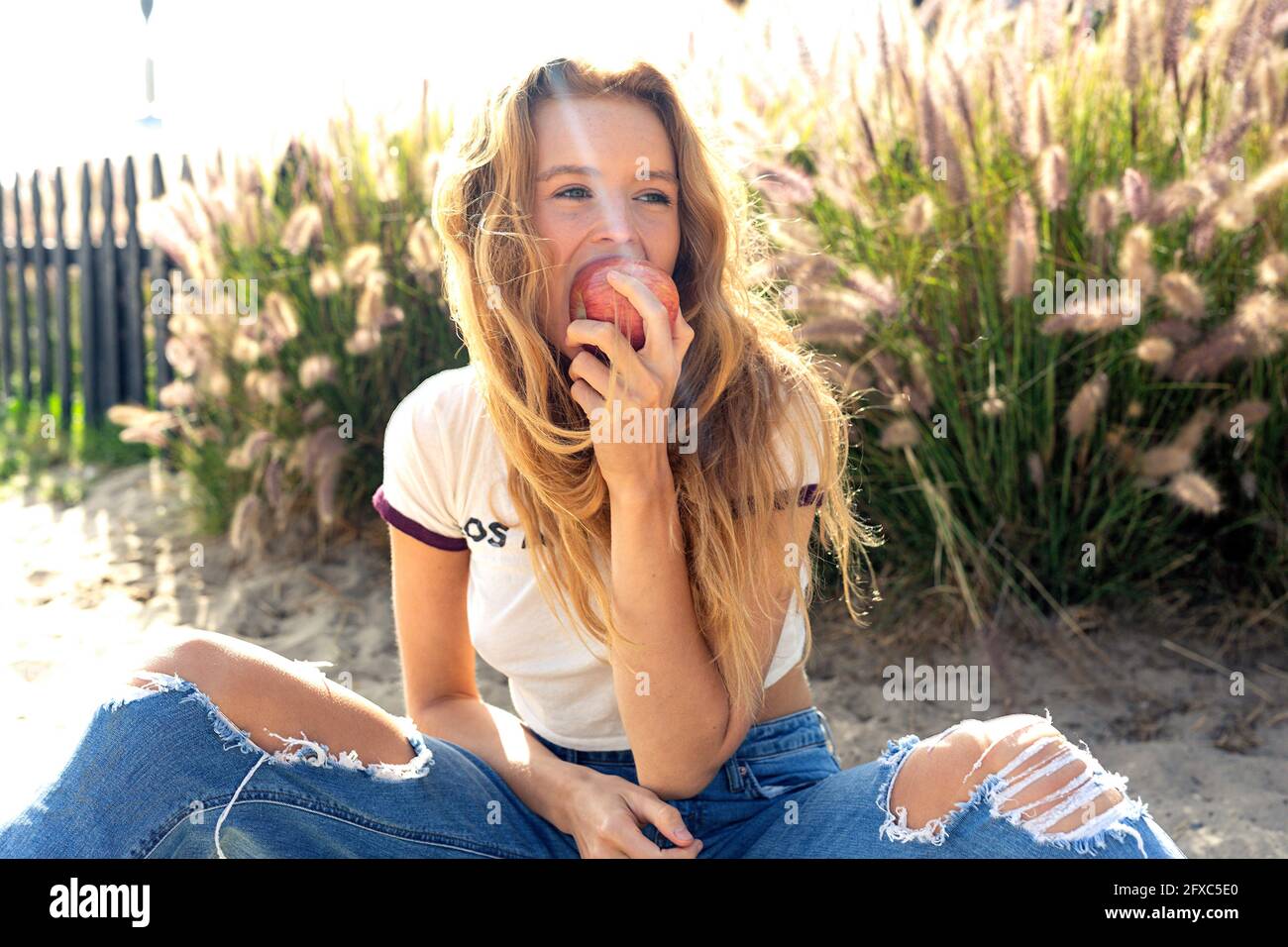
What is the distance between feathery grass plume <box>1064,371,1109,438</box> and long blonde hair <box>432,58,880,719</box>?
1421mm

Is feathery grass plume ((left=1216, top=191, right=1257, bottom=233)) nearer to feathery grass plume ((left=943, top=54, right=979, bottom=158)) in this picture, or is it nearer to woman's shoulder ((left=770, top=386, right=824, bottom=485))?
feathery grass plume ((left=943, top=54, right=979, bottom=158))

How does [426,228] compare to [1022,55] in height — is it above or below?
below

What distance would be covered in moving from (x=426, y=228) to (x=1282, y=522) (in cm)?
273

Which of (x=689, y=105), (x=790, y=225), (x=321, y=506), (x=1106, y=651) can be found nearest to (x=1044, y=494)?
(x=1106, y=651)

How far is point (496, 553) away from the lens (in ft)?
6.28

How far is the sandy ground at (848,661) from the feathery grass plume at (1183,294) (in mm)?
925

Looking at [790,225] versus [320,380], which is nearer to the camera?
[790,225]

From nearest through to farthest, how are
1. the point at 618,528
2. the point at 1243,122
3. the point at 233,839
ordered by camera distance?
1. the point at 233,839
2. the point at 618,528
3. the point at 1243,122

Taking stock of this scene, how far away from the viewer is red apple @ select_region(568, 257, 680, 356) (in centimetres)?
167

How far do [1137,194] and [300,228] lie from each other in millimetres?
2615

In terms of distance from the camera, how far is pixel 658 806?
5.40 feet

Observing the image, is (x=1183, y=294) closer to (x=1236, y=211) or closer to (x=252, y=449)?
(x=1236, y=211)

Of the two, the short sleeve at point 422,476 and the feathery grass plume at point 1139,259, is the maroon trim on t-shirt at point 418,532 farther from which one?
the feathery grass plume at point 1139,259
